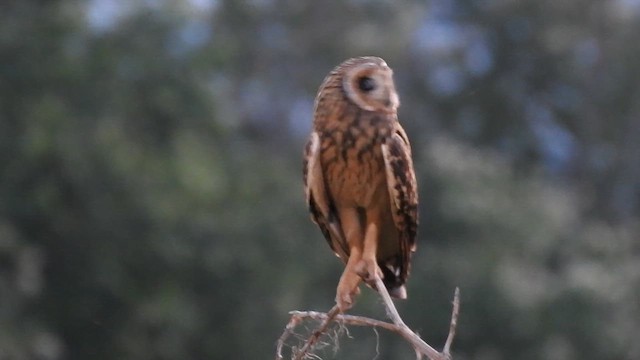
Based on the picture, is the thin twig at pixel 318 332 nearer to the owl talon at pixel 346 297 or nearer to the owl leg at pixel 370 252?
the owl talon at pixel 346 297

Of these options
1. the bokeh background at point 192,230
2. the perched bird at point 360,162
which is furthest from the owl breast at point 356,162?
the bokeh background at point 192,230

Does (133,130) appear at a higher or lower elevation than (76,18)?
lower

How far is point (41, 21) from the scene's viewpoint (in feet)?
80.3

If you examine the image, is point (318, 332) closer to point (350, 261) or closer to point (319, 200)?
point (350, 261)

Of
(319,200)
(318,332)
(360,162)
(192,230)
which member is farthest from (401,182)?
(192,230)

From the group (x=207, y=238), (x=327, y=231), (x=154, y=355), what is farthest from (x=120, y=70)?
(x=327, y=231)

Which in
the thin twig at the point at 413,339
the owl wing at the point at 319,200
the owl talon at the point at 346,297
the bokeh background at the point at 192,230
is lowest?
the bokeh background at the point at 192,230

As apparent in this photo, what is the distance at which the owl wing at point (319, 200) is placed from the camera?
575 centimetres

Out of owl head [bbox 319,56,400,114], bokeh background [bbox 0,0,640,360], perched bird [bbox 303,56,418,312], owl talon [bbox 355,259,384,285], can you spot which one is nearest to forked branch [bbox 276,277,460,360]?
owl talon [bbox 355,259,384,285]

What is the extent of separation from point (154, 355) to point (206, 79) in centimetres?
509

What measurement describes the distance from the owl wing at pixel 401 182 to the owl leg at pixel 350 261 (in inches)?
5.4

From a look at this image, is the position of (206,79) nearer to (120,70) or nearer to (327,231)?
(120,70)

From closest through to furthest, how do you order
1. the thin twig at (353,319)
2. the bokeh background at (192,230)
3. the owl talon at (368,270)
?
the thin twig at (353,319), the owl talon at (368,270), the bokeh background at (192,230)

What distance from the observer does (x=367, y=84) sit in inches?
225
